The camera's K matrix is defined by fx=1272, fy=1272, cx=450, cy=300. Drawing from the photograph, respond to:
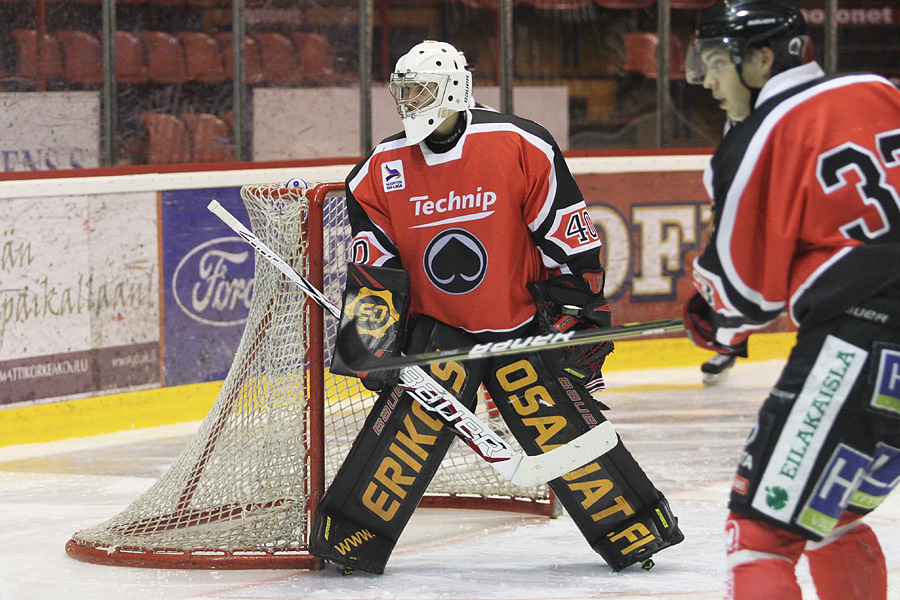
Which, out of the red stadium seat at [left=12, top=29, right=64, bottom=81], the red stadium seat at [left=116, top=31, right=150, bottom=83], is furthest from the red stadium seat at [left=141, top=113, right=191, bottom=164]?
the red stadium seat at [left=12, top=29, right=64, bottom=81]

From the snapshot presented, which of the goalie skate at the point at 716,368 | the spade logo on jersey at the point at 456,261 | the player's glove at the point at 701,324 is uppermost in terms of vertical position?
the spade logo on jersey at the point at 456,261

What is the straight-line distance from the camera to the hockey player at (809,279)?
188 cm

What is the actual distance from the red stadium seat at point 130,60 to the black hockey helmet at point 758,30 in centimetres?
352

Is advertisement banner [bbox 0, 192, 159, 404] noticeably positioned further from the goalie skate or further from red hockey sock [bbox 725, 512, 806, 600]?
red hockey sock [bbox 725, 512, 806, 600]

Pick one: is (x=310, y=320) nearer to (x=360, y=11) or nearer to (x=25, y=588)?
(x=25, y=588)

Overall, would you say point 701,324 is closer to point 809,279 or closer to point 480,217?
point 809,279

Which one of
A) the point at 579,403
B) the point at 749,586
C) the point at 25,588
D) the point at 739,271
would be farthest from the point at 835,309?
the point at 25,588

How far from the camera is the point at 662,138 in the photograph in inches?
Answer: 253

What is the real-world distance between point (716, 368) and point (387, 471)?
2.87 metres

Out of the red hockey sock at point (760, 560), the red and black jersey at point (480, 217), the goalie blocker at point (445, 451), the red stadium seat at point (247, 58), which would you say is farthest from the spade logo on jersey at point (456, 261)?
the red stadium seat at point (247, 58)

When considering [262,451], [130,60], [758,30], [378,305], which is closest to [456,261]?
[378,305]

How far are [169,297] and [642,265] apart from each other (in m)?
2.34

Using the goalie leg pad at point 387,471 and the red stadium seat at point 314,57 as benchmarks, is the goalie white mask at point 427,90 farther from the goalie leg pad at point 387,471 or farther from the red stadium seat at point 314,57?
the red stadium seat at point 314,57

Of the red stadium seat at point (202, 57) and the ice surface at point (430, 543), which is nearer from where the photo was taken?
the ice surface at point (430, 543)
